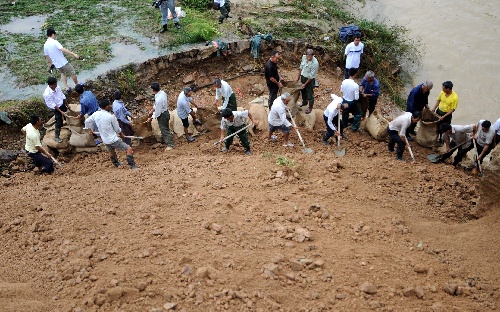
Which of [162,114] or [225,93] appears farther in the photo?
[225,93]

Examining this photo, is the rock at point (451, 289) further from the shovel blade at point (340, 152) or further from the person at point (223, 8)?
the person at point (223, 8)

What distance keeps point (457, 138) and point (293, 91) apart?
2.99 metres

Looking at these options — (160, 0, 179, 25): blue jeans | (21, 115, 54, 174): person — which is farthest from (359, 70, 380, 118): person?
(21, 115, 54, 174): person

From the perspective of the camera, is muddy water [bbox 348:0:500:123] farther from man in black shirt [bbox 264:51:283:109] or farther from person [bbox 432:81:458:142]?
man in black shirt [bbox 264:51:283:109]

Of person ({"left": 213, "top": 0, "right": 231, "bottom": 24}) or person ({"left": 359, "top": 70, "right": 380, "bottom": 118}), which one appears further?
person ({"left": 213, "top": 0, "right": 231, "bottom": 24})

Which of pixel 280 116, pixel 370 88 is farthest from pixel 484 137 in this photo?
pixel 280 116

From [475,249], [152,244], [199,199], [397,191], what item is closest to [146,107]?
[199,199]

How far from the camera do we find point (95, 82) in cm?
876

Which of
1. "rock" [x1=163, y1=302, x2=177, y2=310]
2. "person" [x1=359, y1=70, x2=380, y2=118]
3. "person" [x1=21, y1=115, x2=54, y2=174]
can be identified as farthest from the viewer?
"person" [x1=359, y1=70, x2=380, y2=118]

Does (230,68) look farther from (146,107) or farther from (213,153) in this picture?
(213,153)

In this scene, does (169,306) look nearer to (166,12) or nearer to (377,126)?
(377,126)

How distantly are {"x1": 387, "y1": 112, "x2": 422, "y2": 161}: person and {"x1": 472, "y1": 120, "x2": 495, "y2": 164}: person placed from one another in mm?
948

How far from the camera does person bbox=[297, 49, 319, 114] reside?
787cm

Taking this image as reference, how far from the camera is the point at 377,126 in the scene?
7.97m
